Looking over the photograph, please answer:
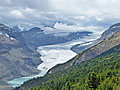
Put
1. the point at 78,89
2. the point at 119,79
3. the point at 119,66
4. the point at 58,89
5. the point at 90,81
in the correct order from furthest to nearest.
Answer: the point at 58,89 < the point at 119,66 < the point at 78,89 < the point at 119,79 < the point at 90,81

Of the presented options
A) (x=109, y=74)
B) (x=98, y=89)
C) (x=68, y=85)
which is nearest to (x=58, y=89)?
(x=68, y=85)

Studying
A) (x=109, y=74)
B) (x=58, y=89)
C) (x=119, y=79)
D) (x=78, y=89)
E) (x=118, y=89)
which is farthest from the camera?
(x=58, y=89)

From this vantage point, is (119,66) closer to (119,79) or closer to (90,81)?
(119,79)

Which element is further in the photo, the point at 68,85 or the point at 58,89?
the point at 58,89

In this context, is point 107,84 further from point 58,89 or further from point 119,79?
point 58,89

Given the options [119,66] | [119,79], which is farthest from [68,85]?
[119,66]

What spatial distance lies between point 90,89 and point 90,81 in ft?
9.76

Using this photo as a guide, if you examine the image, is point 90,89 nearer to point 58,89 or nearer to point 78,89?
point 78,89

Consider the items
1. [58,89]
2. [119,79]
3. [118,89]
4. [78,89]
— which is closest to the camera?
[118,89]

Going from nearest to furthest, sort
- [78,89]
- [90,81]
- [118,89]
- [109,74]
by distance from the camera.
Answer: [118,89] < [90,81] < [78,89] < [109,74]

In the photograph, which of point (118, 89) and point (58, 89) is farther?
point (58, 89)

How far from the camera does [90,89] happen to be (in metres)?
59.2

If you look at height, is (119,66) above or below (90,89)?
above

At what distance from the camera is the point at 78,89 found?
74375 millimetres
